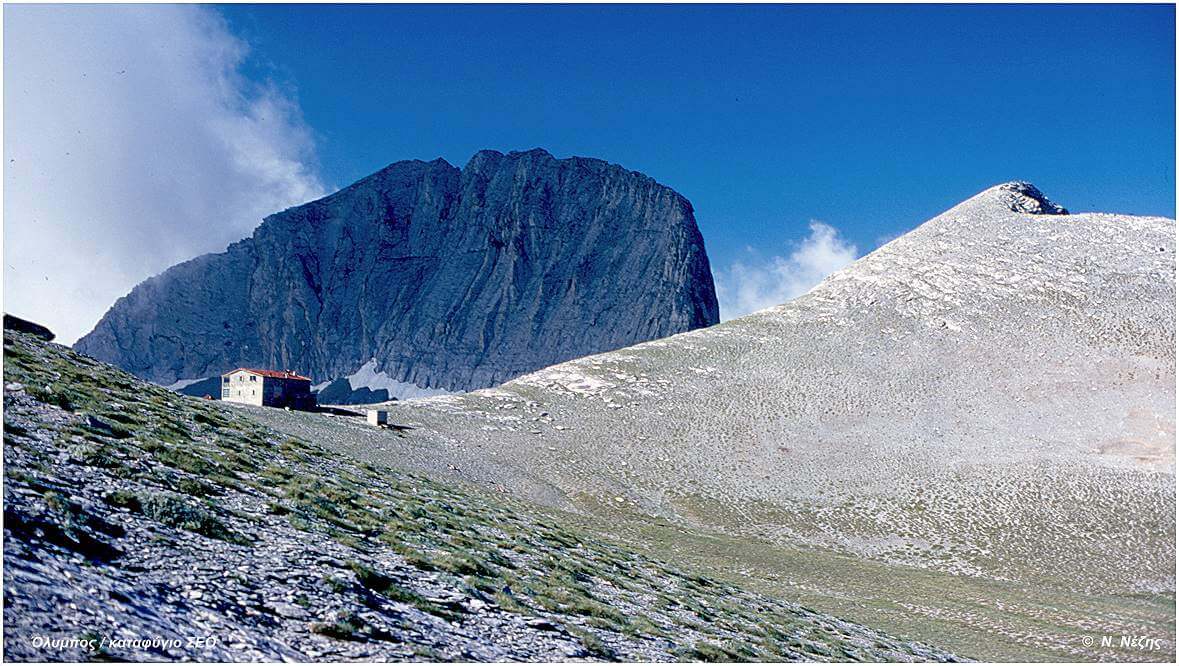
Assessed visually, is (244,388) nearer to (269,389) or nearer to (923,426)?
(269,389)

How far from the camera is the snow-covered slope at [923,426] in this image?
126ft

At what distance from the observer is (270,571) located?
385 inches

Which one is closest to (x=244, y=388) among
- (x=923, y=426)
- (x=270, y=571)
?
(x=270, y=571)

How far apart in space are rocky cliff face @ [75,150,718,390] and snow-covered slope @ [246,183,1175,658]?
251ft

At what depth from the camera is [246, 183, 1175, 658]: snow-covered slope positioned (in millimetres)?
38375

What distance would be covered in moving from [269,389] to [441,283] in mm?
126695

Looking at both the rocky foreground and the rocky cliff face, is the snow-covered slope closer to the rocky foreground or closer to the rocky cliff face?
the rocky foreground

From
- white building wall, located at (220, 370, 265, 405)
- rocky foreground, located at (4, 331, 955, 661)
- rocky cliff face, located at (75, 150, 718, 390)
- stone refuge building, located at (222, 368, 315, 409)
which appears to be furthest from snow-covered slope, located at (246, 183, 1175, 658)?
rocky cliff face, located at (75, 150, 718, 390)

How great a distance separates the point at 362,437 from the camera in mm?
43469

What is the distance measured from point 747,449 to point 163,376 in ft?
537

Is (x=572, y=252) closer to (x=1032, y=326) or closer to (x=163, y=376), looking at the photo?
(x=163, y=376)

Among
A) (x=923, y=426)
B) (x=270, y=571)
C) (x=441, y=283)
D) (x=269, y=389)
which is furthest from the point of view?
(x=441, y=283)

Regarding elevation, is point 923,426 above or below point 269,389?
above

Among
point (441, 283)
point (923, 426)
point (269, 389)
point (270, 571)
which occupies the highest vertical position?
point (441, 283)
